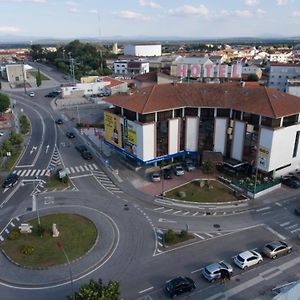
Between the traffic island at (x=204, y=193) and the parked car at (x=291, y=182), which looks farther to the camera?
the parked car at (x=291, y=182)

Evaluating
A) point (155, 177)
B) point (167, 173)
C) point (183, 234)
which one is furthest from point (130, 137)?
point (183, 234)

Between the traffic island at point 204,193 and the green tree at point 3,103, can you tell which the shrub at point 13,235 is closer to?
the traffic island at point 204,193

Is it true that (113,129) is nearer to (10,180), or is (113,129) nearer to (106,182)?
(106,182)

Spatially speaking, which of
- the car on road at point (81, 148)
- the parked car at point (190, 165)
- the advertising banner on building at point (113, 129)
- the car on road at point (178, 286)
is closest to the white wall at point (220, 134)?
the parked car at point (190, 165)

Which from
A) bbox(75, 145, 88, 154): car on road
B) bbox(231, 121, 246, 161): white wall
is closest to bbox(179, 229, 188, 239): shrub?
bbox(231, 121, 246, 161): white wall

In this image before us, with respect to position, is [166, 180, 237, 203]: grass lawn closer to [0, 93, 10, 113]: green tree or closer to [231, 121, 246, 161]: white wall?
[231, 121, 246, 161]: white wall

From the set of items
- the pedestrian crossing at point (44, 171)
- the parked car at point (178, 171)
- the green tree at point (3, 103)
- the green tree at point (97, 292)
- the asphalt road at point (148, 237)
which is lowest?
the asphalt road at point (148, 237)

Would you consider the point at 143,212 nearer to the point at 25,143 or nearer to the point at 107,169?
the point at 107,169
